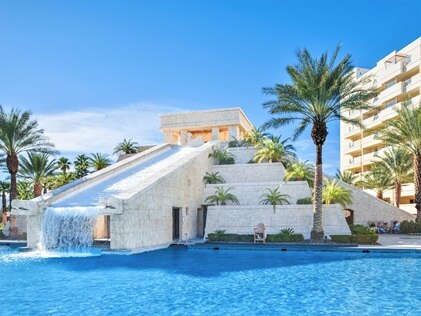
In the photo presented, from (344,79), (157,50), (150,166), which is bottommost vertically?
(150,166)

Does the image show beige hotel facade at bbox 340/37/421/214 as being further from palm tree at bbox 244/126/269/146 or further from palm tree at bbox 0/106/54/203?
palm tree at bbox 0/106/54/203

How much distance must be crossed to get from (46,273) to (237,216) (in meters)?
12.5

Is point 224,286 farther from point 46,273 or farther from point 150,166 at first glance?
point 150,166

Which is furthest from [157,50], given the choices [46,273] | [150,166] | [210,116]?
[210,116]

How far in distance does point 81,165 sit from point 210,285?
3175 cm

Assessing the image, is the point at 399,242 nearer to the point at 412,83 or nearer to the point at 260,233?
the point at 260,233

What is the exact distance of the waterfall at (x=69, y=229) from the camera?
1773cm

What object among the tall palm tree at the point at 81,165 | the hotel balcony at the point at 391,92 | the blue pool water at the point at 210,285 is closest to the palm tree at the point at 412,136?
the blue pool water at the point at 210,285

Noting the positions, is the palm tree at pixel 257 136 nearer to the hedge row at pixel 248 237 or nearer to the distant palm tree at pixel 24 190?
the hedge row at pixel 248 237

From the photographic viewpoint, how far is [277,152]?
28312mm

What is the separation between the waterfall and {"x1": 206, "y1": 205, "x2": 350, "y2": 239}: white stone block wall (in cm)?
761

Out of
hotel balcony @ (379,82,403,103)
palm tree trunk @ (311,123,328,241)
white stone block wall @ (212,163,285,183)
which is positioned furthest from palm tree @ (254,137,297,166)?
hotel balcony @ (379,82,403,103)

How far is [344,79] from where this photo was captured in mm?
20594

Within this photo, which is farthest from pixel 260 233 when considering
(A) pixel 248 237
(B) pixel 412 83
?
(B) pixel 412 83
